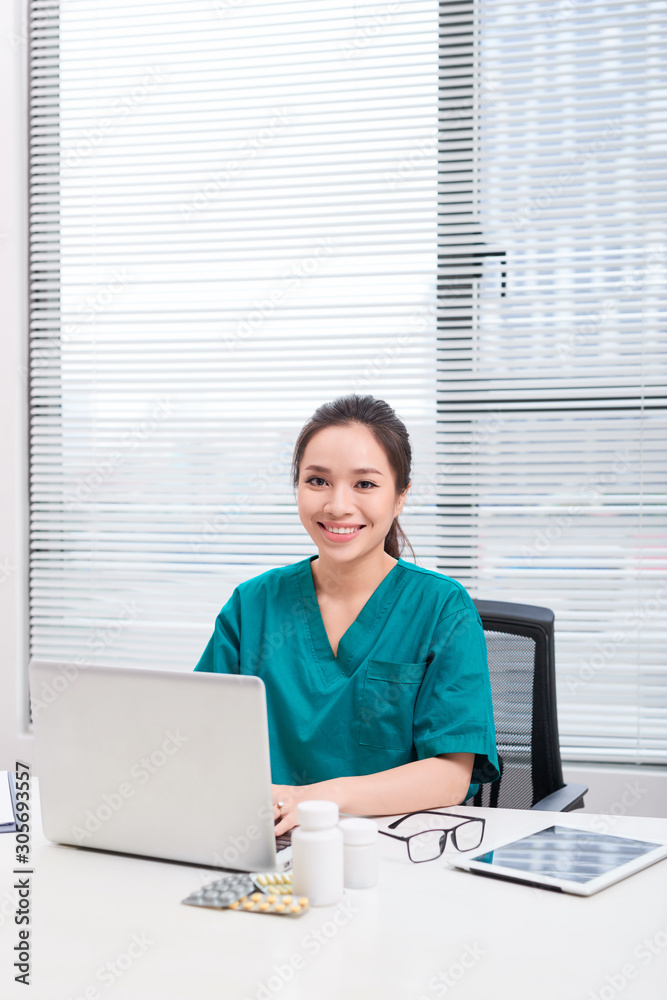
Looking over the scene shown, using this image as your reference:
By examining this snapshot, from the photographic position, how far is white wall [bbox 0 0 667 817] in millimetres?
2678

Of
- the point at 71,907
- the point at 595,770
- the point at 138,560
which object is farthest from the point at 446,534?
the point at 71,907

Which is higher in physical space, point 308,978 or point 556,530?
point 556,530

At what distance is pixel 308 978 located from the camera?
2.57 feet

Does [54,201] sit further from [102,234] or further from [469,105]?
[469,105]

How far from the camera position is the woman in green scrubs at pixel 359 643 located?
142 cm

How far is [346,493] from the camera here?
156 centimetres

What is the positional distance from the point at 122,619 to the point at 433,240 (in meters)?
1.48
